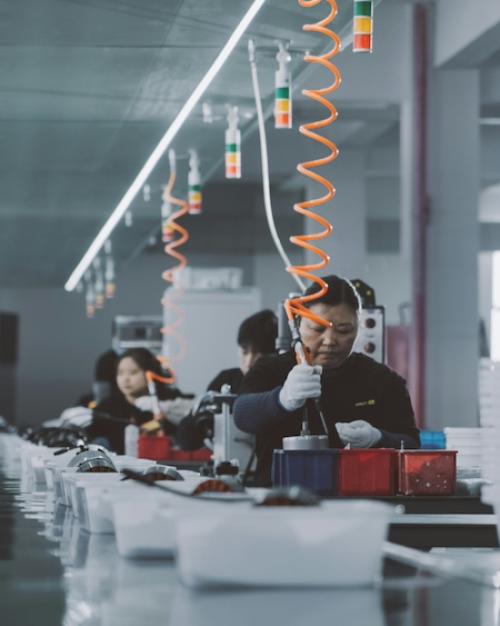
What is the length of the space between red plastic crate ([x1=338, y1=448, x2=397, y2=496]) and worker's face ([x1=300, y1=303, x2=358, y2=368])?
1.12 meters

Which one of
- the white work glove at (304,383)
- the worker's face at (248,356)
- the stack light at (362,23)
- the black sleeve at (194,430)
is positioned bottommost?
the black sleeve at (194,430)

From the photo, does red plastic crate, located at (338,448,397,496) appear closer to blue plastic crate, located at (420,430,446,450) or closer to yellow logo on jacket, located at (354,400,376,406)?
yellow logo on jacket, located at (354,400,376,406)

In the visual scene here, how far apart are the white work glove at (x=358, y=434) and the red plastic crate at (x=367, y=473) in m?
0.69

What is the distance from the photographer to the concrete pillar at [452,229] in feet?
34.6

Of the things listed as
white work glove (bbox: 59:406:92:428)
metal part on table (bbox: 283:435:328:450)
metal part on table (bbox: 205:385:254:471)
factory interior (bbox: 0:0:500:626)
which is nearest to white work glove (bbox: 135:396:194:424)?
factory interior (bbox: 0:0:500:626)

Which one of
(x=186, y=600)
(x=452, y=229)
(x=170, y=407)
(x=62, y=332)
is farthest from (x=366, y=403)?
(x=62, y=332)

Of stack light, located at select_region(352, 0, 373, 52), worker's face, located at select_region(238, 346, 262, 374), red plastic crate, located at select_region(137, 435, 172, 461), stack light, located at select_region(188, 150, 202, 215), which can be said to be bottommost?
red plastic crate, located at select_region(137, 435, 172, 461)

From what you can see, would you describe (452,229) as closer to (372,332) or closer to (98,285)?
(372,332)

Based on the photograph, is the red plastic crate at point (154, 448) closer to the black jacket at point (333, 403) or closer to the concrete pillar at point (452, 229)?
the black jacket at point (333, 403)

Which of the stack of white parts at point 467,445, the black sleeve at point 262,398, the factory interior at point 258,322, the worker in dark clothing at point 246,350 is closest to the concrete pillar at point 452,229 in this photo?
the factory interior at point 258,322

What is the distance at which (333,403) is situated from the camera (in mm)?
4027

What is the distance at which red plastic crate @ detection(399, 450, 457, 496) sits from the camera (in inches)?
114

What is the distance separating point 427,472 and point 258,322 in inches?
115

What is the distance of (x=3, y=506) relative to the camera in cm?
303
